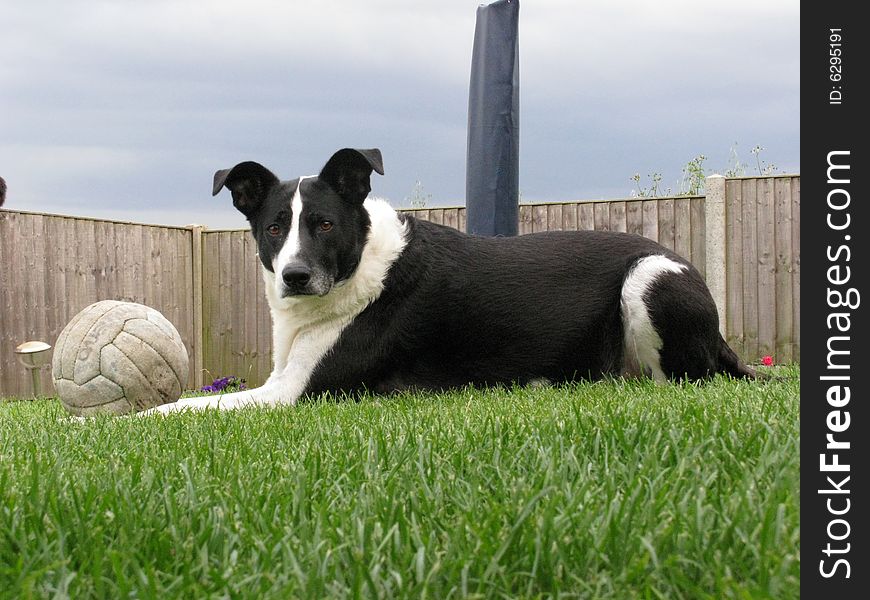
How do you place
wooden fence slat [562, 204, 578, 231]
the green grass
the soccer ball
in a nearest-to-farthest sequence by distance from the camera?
1. the green grass
2. the soccer ball
3. wooden fence slat [562, 204, 578, 231]

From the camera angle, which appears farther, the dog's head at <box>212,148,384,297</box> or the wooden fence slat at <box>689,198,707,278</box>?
the wooden fence slat at <box>689,198,707,278</box>

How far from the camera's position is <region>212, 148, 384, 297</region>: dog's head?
4719 millimetres

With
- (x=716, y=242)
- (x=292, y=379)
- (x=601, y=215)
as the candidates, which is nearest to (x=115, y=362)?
(x=292, y=379)

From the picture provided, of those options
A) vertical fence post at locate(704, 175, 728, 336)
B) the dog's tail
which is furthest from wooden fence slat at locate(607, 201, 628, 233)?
the dog's tail

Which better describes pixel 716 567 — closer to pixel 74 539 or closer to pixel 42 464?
pixel 74 539

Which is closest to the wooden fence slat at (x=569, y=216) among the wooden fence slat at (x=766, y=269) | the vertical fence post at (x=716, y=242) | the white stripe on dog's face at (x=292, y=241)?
the vertical fence post at (x=716, y=242)

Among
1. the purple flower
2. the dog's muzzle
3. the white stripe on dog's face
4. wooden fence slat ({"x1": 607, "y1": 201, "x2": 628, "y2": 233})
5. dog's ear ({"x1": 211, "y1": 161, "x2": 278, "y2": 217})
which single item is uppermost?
wooden fence slat ({"x1": 607, "y1": 201, "x2": 628, "y2": 233})

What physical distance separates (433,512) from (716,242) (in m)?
8.56

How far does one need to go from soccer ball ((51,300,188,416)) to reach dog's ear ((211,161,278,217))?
3.25ft

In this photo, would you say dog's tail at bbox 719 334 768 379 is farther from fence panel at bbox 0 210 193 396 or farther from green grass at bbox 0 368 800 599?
fence panel at bbox 0 210 193 396

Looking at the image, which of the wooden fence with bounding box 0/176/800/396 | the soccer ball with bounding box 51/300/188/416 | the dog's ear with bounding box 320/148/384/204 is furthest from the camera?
the wooden fence with bounding box 0/176/800/396

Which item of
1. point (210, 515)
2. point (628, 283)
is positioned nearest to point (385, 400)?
point (628, 283)

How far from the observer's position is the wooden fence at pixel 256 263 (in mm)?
9766

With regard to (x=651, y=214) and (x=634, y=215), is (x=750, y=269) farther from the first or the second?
(x=634, y=215)
